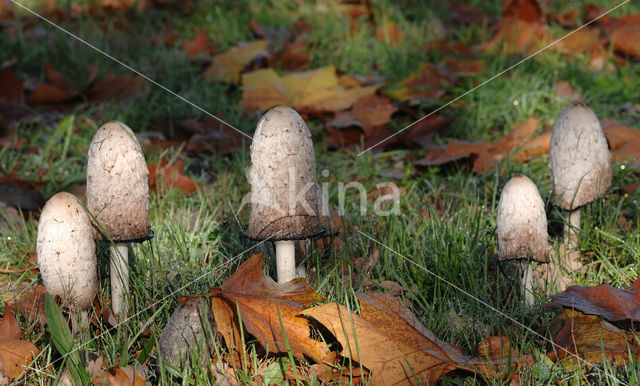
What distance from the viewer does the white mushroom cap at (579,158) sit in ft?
10.0

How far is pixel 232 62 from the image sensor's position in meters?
5.54

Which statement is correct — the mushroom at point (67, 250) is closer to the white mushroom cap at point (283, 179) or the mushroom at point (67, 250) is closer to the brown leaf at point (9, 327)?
the brown leaf at point (9, 327)

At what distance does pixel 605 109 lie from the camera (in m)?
4.73

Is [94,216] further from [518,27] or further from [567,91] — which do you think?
[518,27]

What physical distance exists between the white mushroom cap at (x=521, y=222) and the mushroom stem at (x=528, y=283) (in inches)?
2.8

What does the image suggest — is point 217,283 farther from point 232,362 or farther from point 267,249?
point 232,362

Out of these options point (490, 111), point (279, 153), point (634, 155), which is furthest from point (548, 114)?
point (279, 153)

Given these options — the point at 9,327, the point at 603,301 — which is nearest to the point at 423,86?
the point at 603,301

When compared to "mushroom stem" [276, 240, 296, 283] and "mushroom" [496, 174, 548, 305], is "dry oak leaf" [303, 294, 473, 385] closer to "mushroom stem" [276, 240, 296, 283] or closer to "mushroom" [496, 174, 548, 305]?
"mushroom stem" [276, 240, 296, 283]

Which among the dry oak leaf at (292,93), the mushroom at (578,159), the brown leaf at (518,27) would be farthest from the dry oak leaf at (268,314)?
the brown leaf at (518,27)

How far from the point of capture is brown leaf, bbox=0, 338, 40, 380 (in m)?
2.39

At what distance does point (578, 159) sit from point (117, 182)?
1.95 m

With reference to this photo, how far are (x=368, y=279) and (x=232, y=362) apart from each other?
0.79 meters

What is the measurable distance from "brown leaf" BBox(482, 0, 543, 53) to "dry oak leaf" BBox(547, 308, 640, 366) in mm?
3903
